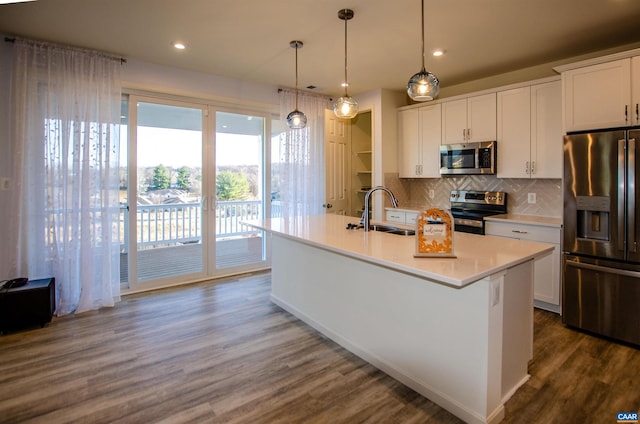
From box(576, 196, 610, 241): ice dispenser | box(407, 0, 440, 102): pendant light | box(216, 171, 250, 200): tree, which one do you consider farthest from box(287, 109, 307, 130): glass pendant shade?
box(576, 196, 610, 241): ice dispenser

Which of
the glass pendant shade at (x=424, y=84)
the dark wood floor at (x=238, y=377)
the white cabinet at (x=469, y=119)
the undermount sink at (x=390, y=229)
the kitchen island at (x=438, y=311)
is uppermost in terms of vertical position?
the white cabinet at (x=469, y=119)

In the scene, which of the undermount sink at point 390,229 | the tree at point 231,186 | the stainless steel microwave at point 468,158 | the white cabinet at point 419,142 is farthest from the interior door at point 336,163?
the undermount sink at point 390,229

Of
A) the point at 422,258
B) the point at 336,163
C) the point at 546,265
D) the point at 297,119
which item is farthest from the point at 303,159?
the point at 422,258

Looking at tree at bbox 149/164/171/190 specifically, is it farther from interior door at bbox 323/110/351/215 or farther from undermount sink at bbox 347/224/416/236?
undermount sink at bbox 347/224/416/236

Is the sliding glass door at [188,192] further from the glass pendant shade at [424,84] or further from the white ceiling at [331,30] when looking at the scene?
the glass pendant shade at [424,84]

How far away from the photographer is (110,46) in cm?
356

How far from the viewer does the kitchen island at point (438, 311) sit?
1.90 metres

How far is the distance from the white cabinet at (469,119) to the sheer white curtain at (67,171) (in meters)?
3.87

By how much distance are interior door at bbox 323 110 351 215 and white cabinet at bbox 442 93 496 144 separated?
1.46 meters

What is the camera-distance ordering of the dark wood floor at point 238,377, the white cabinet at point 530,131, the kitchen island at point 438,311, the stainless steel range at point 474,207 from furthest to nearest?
the stainless steel range at point 474,207, the white cabinet at point 530,131, the dark wood floor at point 238,377, the kitchen island at point 438,311

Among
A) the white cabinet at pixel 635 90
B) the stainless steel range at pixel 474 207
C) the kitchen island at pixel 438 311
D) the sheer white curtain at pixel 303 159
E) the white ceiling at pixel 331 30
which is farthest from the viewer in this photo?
the sheer white curtain at pixel 303 159

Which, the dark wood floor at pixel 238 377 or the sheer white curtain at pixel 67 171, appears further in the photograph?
the sheer white curtain at pixel 67 171

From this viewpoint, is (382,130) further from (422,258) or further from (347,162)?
(422,258)

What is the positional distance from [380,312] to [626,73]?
2.77 m
